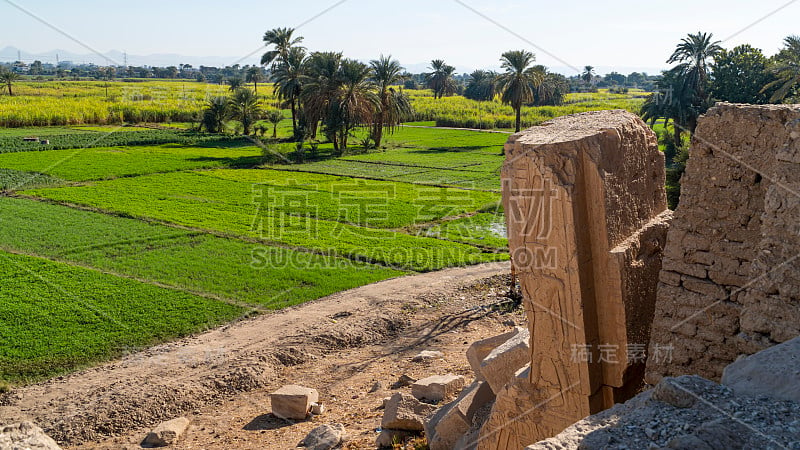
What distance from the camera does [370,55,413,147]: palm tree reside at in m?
46.2

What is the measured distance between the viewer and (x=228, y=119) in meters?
54.3

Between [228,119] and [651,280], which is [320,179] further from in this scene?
[651,280]

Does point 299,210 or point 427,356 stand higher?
point 299,210

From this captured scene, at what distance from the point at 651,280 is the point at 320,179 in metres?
28.3

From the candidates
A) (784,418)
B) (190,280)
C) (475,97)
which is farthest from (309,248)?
(475,97)

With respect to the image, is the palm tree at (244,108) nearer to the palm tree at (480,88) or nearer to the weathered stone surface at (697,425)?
the palm tree at (480,88)

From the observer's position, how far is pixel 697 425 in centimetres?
445

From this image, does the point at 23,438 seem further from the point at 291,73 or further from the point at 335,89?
the point at 291,73

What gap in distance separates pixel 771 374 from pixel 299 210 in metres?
22.9

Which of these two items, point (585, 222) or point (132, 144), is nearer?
point (585, 222)

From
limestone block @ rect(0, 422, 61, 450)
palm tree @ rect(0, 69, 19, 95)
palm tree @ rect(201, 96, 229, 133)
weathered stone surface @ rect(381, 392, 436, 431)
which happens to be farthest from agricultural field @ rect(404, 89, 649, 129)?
limestone block @ rect(0, 422, 61, 450)

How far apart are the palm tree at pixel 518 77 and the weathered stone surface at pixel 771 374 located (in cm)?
4083

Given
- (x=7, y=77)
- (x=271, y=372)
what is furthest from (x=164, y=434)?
(x=7, y=77)

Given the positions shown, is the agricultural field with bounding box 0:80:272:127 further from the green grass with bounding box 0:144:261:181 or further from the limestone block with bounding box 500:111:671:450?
the limestone block with bounding box 500:111:671:450
